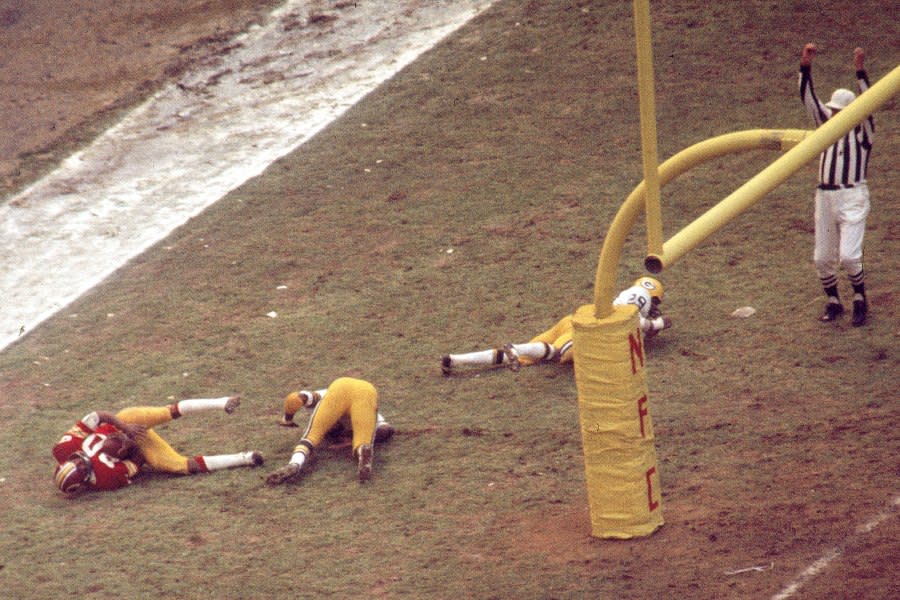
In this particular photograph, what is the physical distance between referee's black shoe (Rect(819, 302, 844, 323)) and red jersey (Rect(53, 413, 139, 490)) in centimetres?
654

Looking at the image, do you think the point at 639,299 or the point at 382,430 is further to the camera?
the point at 639,299

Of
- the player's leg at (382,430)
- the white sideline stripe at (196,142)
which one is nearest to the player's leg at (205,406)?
the player's leg at (382,430)

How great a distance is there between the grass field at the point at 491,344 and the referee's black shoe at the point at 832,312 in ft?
0.58

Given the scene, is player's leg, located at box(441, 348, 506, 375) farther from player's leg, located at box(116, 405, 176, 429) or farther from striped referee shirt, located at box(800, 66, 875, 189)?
striped referee shirt, located at box(800, 66, 875, 189)

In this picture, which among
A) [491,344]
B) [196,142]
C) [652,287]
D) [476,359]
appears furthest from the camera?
[196,142]

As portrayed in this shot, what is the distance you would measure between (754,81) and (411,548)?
1046cm

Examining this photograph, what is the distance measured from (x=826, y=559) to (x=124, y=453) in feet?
19.4

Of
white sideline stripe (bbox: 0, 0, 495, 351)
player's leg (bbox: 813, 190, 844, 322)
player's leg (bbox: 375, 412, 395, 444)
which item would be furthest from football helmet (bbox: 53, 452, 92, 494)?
player's leg (bbox: 813, 190, 844, 322)

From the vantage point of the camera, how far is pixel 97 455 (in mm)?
11227

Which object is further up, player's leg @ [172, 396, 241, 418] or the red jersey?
player's leg @ [172, 396, 241, 418]

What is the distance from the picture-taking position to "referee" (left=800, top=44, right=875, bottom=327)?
11906mm

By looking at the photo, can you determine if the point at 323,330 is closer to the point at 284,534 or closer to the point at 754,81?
the point at 284,534

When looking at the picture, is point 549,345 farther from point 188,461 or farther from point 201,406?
point 188,461

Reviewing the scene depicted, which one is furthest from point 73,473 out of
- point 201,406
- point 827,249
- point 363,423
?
point 827,249
